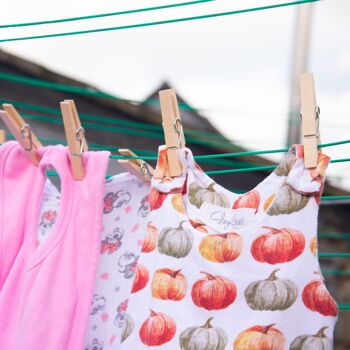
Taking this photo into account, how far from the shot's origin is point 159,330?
0.93 metres

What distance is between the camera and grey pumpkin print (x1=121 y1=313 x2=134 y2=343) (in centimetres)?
97

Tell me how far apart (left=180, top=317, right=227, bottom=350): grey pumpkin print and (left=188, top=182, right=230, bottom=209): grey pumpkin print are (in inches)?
7.6

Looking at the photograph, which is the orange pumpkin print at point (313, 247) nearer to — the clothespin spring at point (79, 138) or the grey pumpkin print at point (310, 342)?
the grey pumpkin print at point (310, 342)

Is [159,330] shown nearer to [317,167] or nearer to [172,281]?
[172,281]

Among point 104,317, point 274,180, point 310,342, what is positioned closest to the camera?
point 310,342

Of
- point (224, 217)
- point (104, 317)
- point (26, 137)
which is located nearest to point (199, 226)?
point (224, 217)

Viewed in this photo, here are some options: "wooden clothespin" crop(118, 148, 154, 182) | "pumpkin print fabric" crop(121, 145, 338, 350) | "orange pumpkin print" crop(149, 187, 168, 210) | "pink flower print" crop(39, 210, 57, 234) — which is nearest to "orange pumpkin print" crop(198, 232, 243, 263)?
"pumpkin print fabric" crop(121, 145, 338, 350)

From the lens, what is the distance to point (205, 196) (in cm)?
103

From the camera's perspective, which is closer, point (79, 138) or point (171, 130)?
point (171, 130)

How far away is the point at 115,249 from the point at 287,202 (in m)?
0.35

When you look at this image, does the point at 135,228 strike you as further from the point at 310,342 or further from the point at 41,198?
the point at 310,342

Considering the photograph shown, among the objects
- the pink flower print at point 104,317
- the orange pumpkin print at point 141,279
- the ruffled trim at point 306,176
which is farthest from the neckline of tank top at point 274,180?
the pink flower print at point 104,317

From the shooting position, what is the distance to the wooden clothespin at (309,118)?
3.00 ft

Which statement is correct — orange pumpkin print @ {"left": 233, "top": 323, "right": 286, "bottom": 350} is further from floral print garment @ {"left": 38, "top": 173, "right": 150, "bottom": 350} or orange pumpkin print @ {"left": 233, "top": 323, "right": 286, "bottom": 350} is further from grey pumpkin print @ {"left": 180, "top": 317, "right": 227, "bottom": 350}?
floral print garment @ {"left": 38, "top": 173, "right": 150, "bottom": 350}
